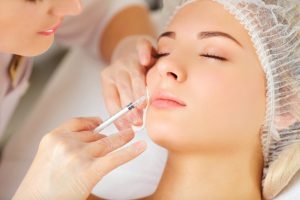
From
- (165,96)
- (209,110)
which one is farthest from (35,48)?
(209,110)

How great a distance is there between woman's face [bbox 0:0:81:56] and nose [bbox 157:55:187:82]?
24cm

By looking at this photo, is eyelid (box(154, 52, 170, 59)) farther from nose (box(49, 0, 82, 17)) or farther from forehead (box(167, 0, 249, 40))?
nose (box(49, 0, 82, 17))

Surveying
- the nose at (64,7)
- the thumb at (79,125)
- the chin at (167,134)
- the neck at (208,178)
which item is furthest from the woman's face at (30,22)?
the neck at (208,178)

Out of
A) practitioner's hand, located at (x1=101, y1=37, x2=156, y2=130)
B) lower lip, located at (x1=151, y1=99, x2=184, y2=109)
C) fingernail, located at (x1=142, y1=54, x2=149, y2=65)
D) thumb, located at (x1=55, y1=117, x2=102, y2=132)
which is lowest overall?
practitioner's hand, located at (x1=101, y1=37, x2=156, y2=130)

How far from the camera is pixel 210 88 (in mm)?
1084

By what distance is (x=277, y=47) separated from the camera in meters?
1.13

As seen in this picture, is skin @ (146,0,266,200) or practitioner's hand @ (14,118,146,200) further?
skin @ (146,0,266,200)

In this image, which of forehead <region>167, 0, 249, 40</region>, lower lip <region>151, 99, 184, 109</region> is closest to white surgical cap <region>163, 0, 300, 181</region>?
forehead <region>167, 0, 249, 40</region>

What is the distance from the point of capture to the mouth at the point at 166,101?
3.57 ft

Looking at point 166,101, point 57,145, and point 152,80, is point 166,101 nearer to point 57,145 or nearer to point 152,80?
point 152,80

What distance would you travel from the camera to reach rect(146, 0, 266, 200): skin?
1083mm

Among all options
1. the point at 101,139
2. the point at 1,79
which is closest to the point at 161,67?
the point at 101,139

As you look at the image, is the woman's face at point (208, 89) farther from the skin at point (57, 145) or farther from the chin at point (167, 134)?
the skin at point (57, 145)

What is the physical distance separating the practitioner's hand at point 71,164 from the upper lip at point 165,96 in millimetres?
145
